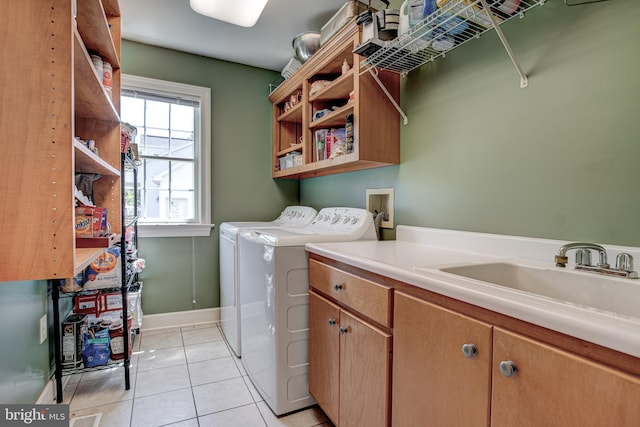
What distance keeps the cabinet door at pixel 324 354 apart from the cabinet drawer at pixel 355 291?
0.07 metres

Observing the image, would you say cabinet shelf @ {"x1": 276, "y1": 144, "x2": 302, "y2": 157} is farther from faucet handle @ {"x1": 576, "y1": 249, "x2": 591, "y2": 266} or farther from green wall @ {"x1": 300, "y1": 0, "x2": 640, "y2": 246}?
faucet handle @ {"x1": 576, "y1": 249, "x2": 591, "y2": 266}

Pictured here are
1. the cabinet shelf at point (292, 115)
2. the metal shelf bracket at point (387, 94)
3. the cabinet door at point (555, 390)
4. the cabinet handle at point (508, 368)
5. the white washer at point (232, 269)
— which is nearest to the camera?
the cabinet door at point (555, 390)

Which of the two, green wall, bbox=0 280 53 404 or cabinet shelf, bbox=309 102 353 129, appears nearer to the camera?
green wall, bbox=0 280 53 404

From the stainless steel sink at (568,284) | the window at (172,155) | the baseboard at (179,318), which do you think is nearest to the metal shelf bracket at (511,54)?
the stainless steel sink at (568,284)

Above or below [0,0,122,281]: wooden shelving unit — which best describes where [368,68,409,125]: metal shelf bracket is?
above

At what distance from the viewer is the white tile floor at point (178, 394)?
5.25 feet

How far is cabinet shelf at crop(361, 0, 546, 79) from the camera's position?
1.12 m

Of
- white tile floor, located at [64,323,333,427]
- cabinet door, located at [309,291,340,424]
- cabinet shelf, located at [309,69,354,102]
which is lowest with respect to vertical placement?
white tile floor, located at [64,323,333,427]

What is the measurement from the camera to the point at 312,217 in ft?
8.43

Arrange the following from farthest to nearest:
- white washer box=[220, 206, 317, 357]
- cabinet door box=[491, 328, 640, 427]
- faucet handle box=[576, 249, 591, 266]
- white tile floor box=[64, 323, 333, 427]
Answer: white washer box=[220, 206, 317, 357] < white tile floor box=[64, 323, 333, 427] < faucet handle box=[576, 249, 591, 266] < cabinet door box=[491, 328, 640, 427]

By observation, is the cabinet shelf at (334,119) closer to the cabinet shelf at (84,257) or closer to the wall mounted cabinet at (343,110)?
the wall mounted cabinet at (343,110)

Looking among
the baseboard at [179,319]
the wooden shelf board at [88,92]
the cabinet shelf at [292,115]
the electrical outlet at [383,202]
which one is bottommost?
the baseboard at [179,319]

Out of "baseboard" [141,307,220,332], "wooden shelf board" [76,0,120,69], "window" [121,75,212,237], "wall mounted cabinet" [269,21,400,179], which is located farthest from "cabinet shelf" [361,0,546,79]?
"baseboard" [141,307,220,332]

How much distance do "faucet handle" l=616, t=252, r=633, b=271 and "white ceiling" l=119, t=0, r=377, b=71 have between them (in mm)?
1849
